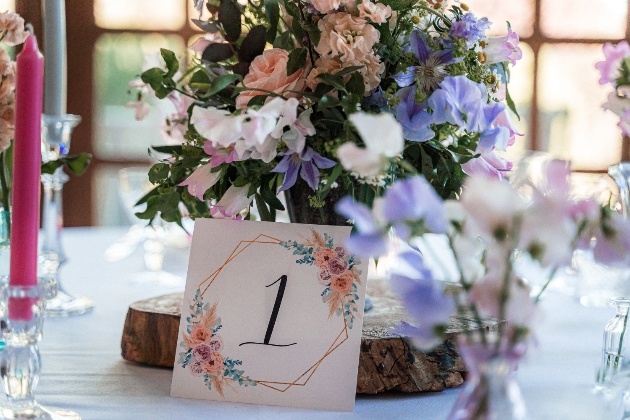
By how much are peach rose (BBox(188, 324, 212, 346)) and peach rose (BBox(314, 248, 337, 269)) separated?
0.38ft

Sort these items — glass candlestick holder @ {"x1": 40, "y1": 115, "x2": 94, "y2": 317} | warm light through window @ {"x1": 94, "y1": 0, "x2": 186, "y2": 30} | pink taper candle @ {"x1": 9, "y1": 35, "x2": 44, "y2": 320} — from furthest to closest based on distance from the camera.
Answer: warm light through window @ {"x1": 94, "y1": 0, "x2": 186, "y2": 30}
glass candlestick holder @ {"x1": 40, "y1": 115, "x2": 94, "y2": 317}
pink taper candle @ {"x1": 9, "y1": 35, "x2": 44, "y2": 320}

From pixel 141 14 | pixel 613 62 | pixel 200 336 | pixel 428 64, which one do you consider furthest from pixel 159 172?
pixel 141 14

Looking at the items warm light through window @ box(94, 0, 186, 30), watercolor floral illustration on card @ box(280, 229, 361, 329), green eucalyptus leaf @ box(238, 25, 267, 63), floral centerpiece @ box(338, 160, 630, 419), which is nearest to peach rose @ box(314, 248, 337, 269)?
watercolor floral illustration on card @ box(280, 229, 361, 329)

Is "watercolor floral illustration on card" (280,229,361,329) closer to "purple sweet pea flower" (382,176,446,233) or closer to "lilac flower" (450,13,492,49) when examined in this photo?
"lilac flower" (450,13,492,49)

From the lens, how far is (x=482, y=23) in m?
0.82

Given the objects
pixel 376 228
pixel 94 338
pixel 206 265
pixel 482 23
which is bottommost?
pixel 94 338

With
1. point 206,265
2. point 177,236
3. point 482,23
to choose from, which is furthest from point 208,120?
point 177,236

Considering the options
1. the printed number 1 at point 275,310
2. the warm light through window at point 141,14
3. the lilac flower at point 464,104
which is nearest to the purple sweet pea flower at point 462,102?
the lilac flower at point 464,104

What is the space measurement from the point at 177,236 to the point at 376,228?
117 cm

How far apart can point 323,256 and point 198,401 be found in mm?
167

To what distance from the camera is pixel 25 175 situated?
63 cm

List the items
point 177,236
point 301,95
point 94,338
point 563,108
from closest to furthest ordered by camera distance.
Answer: point 301,95, point 94,338, point 177,236, point 563,108

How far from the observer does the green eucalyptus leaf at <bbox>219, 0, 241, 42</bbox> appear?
88 centimetres

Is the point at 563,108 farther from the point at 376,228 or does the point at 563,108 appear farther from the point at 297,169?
the point at 376,228
